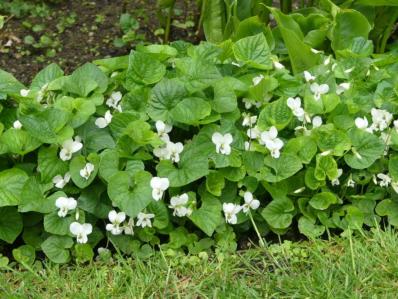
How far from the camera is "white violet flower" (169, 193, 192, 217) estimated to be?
2535mm

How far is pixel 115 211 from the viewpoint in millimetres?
2555

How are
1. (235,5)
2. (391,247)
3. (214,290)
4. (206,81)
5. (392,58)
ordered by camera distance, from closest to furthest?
(214,290) < (391,247) < (206,81) < (392,58) < (235,5)

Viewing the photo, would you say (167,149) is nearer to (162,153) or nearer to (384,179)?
(162,153)

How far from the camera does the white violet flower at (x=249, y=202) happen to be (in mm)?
2609

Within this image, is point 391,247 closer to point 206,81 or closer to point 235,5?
point 206,81

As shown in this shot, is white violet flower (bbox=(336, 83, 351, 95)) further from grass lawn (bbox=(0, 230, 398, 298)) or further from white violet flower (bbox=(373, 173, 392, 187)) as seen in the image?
grass lawn (bbox=(0, 230, 398, 298))

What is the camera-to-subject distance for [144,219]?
100 inches

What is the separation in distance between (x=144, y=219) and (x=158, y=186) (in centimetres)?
15

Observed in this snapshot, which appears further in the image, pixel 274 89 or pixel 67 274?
pixel 274 89

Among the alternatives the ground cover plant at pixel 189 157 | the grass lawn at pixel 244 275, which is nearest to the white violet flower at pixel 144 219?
the ground cover plant at pixel 189 157

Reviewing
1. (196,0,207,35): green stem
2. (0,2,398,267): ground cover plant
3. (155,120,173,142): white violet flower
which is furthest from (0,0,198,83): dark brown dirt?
(155,120,173,142): white violet flower

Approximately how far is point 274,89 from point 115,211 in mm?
746

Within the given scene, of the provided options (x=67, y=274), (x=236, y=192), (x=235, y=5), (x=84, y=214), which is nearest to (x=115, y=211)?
(x=84, y=214)

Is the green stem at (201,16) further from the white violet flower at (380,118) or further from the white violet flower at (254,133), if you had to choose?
the white violet flower at (380,118)
